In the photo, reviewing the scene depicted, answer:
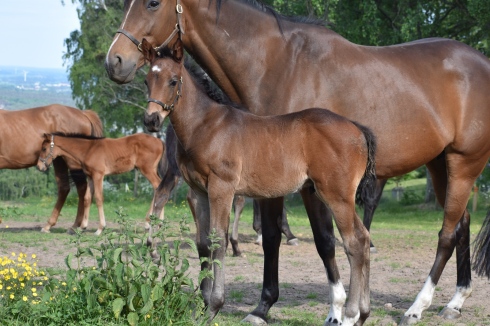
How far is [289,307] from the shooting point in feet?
22.2

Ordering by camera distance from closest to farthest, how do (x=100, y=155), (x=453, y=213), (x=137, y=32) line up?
1. (x=137, y=32)
2. (x=453, y=213)
3. (x=100, y=155)

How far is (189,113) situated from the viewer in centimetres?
559

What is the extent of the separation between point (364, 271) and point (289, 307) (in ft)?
4.75

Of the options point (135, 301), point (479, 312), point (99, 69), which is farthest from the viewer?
point (99, 69)

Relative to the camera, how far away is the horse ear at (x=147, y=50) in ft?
17.6

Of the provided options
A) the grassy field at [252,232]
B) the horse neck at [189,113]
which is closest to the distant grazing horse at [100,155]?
the grassy field at [252,232]

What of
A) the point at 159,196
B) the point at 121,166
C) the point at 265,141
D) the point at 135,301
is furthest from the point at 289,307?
the point at 121,166

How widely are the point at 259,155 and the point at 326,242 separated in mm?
1069

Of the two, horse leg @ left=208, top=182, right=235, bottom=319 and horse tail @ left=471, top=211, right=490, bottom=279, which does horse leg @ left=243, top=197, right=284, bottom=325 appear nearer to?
horse leg @ left=208, top=182, right=235, bottom=319

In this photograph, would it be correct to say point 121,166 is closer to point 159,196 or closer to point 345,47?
point 159,196

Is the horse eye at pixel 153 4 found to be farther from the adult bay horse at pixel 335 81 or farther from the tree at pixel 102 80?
the tree at pixel 102 80

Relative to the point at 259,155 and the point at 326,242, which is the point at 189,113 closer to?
the point at 259,155

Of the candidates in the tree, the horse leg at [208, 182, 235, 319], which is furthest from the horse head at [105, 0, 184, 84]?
the tree

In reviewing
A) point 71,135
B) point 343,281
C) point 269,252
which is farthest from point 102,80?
point 269,252
